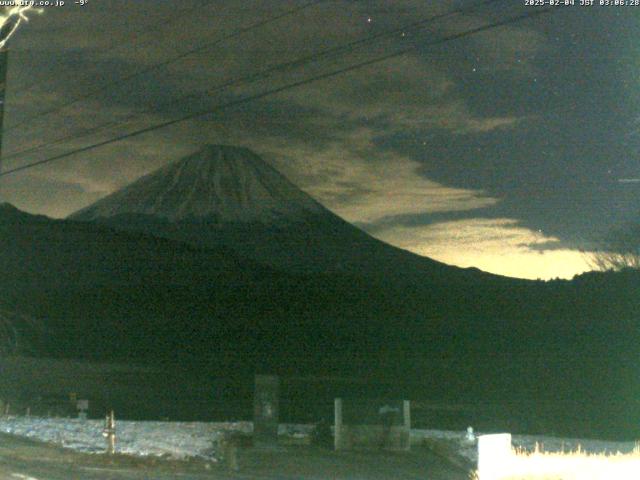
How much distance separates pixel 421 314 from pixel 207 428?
147 m

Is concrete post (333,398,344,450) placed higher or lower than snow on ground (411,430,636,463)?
higher

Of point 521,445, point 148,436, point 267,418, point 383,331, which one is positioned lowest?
point 521,445

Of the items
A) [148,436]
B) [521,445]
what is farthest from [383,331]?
[148,436]

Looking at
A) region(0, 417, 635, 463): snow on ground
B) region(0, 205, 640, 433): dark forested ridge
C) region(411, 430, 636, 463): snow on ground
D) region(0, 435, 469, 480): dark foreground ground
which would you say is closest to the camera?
region(0, 435, 469, 480): dark foreground ground

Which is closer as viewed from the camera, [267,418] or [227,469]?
[227,469]

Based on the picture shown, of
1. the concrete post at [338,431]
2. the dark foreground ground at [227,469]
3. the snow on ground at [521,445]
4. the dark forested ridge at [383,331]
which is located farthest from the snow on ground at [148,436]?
the dark forested ridge at [383,331]

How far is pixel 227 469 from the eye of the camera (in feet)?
48.2

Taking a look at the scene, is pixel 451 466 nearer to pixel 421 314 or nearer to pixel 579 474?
pixel 579 474

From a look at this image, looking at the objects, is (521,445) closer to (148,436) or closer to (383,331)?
(148,436)

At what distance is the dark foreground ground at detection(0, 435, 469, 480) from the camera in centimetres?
1272

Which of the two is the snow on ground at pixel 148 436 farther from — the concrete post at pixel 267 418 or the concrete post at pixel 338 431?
the concrete post at pixel 338 431

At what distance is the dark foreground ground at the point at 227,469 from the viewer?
12719mm

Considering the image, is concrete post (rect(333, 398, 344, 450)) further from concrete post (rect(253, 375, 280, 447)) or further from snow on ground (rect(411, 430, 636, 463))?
snow on ground (rect(411, 430, 636, 463))

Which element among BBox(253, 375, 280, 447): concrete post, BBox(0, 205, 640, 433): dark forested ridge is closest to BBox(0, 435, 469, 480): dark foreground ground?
BBox(253, 375, 280, 447): concrete post
